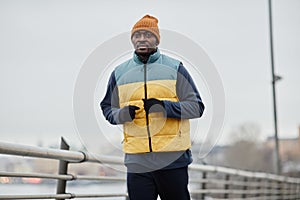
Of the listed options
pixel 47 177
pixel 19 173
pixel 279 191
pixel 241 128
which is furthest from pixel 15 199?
pixel 241 128

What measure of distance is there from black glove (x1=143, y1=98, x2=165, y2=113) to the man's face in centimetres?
31

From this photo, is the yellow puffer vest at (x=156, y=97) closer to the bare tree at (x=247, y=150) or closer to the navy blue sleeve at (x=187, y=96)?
the navy blue sleeve at (x=187, y=96)

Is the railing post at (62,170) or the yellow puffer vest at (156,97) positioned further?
the railing post at (62,170)

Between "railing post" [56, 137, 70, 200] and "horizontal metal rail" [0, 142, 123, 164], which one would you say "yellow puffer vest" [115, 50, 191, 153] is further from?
"railing post" [56, 137, 70, 200]

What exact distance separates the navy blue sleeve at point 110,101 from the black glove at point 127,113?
119mm

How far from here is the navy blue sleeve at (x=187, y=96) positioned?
3.61m

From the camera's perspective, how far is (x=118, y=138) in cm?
386

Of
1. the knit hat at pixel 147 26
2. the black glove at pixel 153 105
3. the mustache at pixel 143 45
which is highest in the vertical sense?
the knit hat at pixel 147 26

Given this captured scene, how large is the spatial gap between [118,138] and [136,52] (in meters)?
0.59

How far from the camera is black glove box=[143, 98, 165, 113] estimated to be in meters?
3.54

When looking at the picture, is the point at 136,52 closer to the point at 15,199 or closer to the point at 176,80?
the point at 176,80

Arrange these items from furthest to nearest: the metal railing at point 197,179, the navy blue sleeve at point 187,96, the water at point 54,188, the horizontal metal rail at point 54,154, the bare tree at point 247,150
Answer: the bare tree at point 247,150, the water at point 54,188, the metal railing at point 197,179, the navy blue sleeve at point 187,96, the horizontal metal rail at point 54,154

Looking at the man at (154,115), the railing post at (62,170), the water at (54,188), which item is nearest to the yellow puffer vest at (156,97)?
the man at (154,115)

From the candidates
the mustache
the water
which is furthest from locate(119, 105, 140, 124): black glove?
the water
